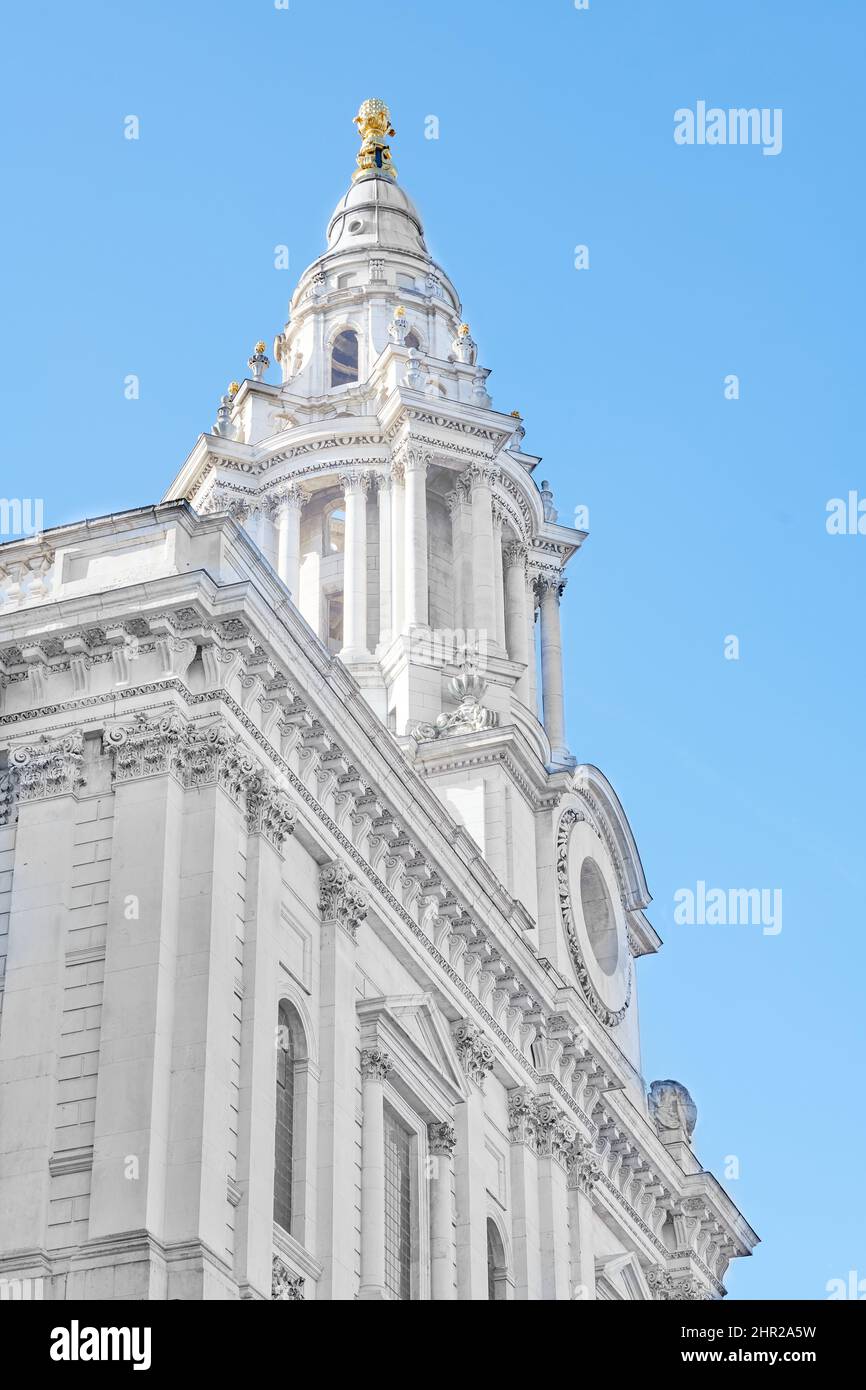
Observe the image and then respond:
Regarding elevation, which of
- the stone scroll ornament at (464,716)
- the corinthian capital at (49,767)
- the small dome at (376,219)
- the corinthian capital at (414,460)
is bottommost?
the corinthian capital at (49,767)

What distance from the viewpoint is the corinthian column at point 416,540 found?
57.7m

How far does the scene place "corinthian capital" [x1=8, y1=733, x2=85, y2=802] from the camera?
3709 cm

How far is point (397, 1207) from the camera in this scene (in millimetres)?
41031

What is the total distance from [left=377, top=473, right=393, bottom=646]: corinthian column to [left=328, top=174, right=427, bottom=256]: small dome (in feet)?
39.2

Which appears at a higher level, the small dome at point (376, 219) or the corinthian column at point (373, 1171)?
the small dome at point (376, 219)

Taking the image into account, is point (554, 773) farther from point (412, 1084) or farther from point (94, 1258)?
point (94, 1258)

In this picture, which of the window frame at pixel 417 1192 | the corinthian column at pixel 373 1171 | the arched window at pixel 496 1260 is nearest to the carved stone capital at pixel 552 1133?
the arched window at pixel 496 1260

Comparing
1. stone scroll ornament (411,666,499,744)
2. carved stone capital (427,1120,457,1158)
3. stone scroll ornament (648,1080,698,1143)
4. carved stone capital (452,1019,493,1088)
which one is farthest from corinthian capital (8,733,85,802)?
stone scroll ornament (648,1080,698,1143)

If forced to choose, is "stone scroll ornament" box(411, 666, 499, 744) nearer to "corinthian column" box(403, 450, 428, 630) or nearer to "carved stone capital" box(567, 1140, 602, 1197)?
"corinthian column" box(403, 450, 428, 630)

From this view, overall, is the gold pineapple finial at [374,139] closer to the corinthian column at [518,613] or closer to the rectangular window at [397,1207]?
the corinthian column at [518,613]

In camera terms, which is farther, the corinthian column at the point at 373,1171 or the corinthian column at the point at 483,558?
the corinthian column at the point at 483,558

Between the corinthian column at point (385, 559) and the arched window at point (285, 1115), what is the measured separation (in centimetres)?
2052

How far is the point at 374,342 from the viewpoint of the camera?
6706 centimetres
